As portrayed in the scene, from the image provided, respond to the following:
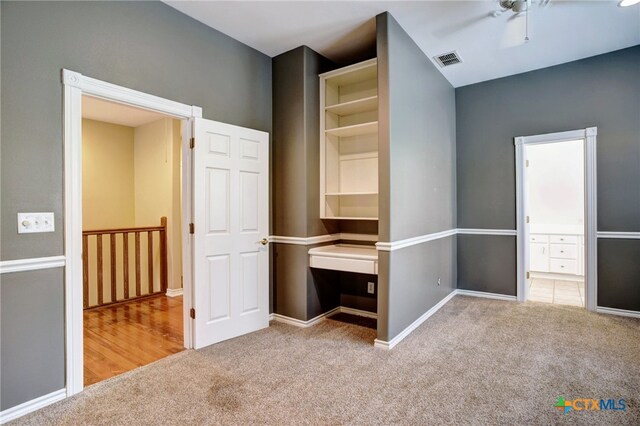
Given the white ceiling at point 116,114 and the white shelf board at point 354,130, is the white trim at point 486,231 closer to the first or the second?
the white shelf board at point 354,130

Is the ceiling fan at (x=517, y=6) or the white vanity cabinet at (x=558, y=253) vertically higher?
the ceiling fan at (x=517, y=6)

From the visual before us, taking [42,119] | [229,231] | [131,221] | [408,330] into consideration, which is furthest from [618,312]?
[131,221]

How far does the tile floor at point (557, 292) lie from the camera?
4.26 metres

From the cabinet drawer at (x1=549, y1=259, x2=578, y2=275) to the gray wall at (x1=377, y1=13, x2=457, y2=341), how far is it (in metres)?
2.36

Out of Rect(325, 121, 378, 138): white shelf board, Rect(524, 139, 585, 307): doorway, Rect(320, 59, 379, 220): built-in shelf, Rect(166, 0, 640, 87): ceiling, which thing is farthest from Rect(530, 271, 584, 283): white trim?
Rect(325, 121, 378, 138): white shelf board

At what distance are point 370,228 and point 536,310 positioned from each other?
2.18 m

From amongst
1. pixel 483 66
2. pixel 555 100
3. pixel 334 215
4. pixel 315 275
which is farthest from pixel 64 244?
pixel 555 100

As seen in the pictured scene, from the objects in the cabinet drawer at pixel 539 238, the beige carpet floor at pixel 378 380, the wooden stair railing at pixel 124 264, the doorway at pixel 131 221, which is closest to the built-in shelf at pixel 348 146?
the beige carpet floor at pixel 378 380

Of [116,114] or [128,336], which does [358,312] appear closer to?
[128,336]

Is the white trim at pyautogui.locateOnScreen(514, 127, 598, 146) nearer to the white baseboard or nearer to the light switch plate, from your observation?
the light switch plate

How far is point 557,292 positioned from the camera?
469 cm

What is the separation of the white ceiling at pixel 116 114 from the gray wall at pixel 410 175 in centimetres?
321

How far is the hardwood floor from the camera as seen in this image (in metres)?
2.59

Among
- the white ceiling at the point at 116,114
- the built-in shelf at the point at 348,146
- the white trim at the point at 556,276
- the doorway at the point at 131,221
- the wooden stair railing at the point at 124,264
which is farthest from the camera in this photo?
the white trim at the point at 556,276
